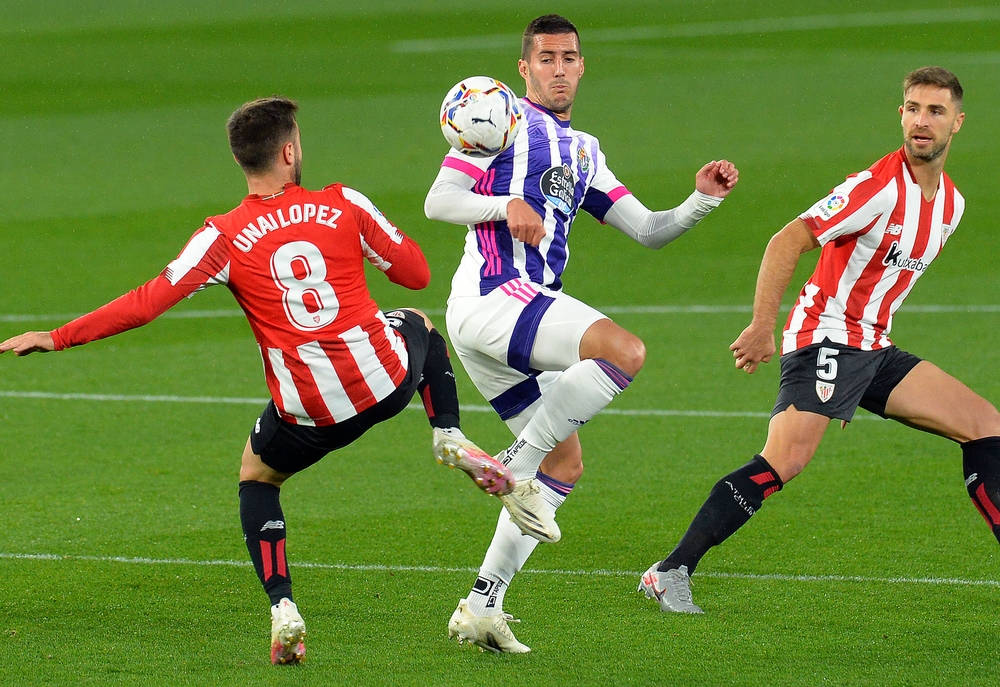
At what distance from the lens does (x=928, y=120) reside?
579 centimetres

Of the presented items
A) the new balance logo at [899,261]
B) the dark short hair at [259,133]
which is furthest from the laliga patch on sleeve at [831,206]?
the dark short hair at [259,133]

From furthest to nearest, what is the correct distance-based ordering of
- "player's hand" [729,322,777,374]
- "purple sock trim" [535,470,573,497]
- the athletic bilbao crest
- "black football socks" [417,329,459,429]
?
1. the athletic bilbao crest
2. "purple sock trim" [535,470,573,497]
3. "player's hand" [729,322,777,374]
4. "black football socks" [417,329,459,429]

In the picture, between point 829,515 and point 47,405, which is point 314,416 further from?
point 47,405

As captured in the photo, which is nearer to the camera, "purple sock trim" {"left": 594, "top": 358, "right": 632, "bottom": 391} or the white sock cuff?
"purple sock trim" {"left": 594, "top": 358, "right": 632, "bottom": 391}

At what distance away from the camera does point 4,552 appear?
6664 millimetres

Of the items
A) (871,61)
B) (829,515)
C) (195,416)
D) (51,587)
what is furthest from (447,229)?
(871,61)

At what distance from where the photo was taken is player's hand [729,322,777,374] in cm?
548

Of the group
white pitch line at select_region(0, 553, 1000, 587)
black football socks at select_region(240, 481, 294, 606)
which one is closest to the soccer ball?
black football socks at select_region(240, 481, 294, 606)

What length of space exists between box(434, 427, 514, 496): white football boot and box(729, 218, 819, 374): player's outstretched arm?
1103 millimetres

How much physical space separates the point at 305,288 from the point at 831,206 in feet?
7.17

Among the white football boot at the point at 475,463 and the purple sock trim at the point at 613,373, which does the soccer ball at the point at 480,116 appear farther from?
the white football boot at the point at 475,463

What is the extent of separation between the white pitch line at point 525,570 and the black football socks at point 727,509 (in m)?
0.51

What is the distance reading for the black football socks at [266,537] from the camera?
5.06 meters

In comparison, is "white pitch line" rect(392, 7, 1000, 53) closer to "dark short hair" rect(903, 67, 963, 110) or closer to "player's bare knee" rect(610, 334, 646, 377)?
"dark short hair" rect(903, 67, 963, 110)
